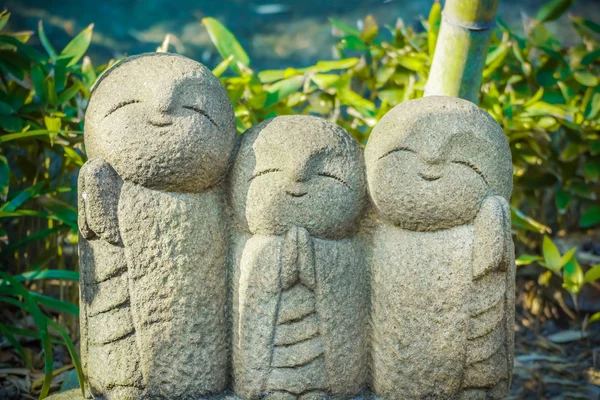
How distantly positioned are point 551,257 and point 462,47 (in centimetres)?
104

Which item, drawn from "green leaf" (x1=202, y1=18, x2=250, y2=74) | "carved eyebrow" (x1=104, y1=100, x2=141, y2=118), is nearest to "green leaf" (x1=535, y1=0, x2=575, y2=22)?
"green leaf" (x1=202, y1=18, x2=250, y2=74)

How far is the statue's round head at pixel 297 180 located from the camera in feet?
6.40

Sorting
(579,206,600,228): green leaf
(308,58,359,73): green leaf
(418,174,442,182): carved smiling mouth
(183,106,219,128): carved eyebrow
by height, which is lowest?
(579,206,600,228): green leaf

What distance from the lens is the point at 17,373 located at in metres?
2.73

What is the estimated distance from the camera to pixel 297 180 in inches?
76.5

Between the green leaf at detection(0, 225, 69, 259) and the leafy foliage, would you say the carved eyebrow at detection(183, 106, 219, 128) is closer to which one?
the leafy foliage

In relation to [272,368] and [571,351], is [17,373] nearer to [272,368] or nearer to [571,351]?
[272,368]

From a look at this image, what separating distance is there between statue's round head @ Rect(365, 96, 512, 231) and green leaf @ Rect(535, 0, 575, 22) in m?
1.47

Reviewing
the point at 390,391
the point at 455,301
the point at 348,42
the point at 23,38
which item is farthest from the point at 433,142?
the point at 23,38

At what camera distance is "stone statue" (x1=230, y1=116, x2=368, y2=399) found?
195cm

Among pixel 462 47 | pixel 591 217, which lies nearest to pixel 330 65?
pixel 462 47

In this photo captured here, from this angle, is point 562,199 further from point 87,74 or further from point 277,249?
point 87,74

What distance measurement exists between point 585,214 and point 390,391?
68.9 inches

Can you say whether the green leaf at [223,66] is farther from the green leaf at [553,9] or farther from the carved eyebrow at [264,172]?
the green leaf at [553,9]
